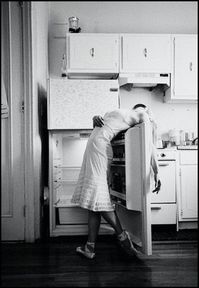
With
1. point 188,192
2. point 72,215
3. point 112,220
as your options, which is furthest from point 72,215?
point 188,192

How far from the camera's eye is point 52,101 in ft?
10.4

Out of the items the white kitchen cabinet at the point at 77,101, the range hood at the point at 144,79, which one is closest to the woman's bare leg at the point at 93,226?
the white kitchen cabinet at the point at 77,101

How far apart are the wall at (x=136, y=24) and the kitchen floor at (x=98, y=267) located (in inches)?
73.8

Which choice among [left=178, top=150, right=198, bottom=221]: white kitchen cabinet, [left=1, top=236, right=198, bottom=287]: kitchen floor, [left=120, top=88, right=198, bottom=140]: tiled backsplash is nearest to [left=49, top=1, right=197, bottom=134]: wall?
[left=120, top=88, right=198, bottom=140]: tiled backsplash

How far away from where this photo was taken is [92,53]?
12.4ft

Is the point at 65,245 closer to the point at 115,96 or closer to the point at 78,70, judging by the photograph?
the point at 115,96

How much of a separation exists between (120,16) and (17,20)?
1778mm

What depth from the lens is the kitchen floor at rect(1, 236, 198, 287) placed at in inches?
74.0

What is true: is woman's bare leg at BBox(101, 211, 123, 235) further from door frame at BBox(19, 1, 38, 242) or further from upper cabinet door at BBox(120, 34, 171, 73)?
upper cabinet door at BBox(120, 34, 171, 73)

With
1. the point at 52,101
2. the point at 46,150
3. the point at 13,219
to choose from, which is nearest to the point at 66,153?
the point at 46,150

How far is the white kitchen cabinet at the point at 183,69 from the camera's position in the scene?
3.82 metres

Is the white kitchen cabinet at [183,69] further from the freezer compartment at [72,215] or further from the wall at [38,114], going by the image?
the freezer compartment at [72,215]

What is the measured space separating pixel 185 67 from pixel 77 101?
1463 millimetres

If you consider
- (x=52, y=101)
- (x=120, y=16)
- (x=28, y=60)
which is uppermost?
(x=120, y=16)
